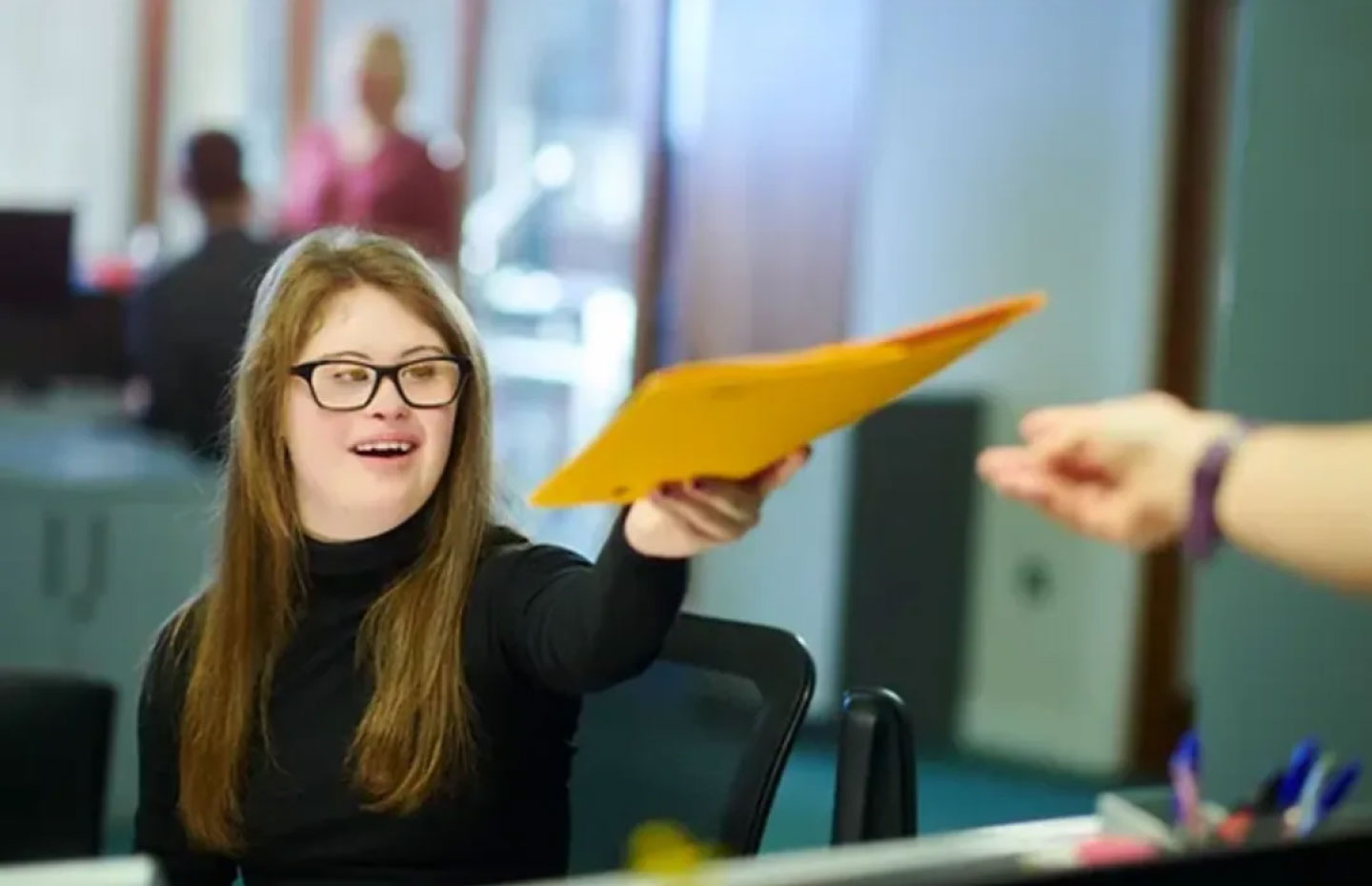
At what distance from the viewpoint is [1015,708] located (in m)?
4.03

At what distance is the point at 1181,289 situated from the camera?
383 cm

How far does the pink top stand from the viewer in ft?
12.7

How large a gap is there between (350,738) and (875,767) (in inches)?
14.5

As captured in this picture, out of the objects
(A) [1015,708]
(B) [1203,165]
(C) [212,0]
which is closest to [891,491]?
(A) [1015,708]

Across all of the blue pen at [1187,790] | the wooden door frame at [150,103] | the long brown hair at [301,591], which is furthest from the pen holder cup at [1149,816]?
the wooden door frame at [150,103]

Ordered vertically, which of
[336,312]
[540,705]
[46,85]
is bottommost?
[540,705]

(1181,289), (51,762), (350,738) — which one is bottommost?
(51,762)

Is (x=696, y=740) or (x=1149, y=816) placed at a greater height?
(x=1149, y=816)

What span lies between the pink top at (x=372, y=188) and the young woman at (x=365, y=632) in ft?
8.66

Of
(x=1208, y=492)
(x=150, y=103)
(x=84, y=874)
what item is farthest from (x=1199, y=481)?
(x=150, y=103)

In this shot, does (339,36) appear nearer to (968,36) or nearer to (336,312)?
(968,36)

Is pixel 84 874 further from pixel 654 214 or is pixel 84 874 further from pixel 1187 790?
pixel 654 214

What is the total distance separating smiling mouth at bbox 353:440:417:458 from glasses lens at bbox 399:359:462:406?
0.09 feet

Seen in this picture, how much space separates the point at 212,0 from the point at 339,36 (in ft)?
1.15
